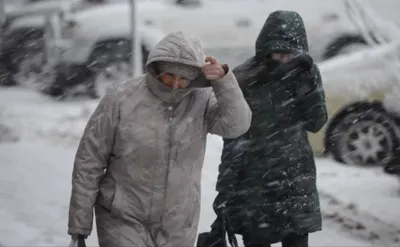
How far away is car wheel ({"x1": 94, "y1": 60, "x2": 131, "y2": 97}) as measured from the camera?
6.11 meters

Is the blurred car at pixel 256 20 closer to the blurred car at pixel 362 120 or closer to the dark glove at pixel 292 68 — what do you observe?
the blurred car at pixel 362 120

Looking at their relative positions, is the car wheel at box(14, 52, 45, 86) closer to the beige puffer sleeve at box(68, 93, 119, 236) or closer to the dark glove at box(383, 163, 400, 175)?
the dark glove at box(383, 163, 400, 175)

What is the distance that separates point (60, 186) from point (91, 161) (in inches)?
96.0

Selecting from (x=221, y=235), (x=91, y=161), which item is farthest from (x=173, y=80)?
(x=221, y=235)

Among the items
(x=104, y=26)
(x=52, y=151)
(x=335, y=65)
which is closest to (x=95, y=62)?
(x=104, y=26)

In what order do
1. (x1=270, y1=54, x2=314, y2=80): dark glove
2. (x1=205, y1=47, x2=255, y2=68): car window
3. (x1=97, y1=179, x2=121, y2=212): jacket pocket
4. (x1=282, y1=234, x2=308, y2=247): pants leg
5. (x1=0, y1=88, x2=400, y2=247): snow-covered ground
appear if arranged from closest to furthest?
(x1=97, y1=179, x2=121, y2=212): jacket pocket
(x1=270, y1=54, x2=314, y2=80): dark glove
(x1=282, y1=234, x2=308, y2=247): pants leg
(x1=0, y1=88, x2=400, y2=247): snow-covered ground
(x1=205, y1=47, x2=255, y2=68): car window

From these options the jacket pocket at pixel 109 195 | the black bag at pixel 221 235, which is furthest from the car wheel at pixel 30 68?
the jacket pocket at pixel 109 195

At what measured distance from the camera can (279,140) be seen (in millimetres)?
3645

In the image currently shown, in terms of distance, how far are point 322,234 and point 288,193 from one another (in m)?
1.51

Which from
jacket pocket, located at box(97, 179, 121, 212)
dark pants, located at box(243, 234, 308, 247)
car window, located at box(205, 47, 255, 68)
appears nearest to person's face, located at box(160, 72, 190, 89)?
jacket pocket, located at box(97, 179, 121, 212)

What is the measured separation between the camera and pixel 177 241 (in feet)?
10.0

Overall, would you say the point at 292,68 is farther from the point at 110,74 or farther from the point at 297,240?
the point at 110,74

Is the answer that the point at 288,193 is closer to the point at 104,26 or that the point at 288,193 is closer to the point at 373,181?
the point at 373,181

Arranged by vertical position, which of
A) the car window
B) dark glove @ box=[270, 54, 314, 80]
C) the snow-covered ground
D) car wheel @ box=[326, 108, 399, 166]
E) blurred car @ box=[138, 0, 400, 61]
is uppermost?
dark glove @ box=[270, 54, 314, 80]
